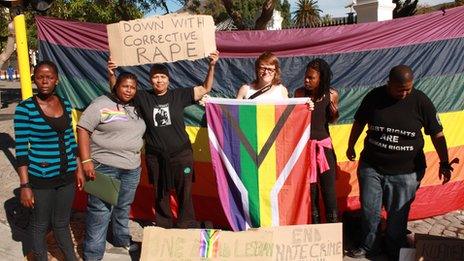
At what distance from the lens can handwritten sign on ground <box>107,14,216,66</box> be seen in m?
4.12

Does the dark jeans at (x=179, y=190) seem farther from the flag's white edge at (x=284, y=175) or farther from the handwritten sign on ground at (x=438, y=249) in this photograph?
the handwritten sign on ground at (x=438, y=249)

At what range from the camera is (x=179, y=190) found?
4.32 m

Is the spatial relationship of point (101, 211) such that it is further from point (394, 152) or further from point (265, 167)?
point (394, 152)

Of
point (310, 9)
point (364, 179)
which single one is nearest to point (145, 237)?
point (364, 179)

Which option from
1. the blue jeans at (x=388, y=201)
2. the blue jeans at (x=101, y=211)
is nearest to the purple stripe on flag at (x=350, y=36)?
the blue jeans at (x=388, y=201)

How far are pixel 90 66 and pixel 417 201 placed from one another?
402cm

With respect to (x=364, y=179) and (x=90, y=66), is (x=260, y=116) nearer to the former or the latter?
(x=364, y=179)

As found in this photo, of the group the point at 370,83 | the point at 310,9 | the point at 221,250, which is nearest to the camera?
the point at 221,250

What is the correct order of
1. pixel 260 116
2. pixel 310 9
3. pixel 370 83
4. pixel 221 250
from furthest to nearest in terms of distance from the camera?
pixel 310 9 < pixel 370 83 < pixel 260 116 < pixel 221 250

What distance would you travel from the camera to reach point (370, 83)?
510cm

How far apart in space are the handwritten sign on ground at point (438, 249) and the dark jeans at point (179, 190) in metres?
2.03

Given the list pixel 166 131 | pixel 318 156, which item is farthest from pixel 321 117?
pixel 166 131

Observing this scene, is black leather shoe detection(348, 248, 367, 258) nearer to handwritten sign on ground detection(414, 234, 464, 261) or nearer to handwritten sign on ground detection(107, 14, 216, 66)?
handwritten sign on ground detection(414, 234, 464, 261)

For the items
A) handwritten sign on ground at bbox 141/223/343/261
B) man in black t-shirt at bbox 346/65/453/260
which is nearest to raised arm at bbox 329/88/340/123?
man in black t-shirt at bbox 346/65/453/260
